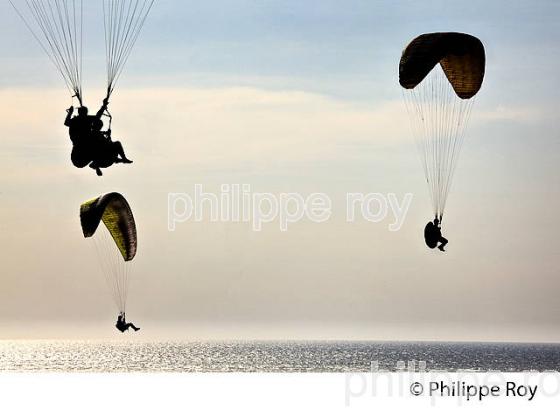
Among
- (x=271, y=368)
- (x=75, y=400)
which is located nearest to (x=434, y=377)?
(x=75, y=400)

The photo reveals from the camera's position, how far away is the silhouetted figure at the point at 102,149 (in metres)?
18.3

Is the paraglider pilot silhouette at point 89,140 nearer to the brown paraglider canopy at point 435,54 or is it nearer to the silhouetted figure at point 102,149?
the silhouetted figure at point 102,149

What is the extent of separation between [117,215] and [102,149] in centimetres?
418

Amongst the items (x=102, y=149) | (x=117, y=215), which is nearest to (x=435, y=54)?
(x=102, y=149)

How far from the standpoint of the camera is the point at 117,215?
22438 mm

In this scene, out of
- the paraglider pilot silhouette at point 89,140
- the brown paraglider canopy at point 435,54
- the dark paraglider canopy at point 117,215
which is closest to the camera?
the paraglider pilot silhouette at point 89,140

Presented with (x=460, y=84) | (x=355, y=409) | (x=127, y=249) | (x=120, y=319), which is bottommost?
(x=355, y=409)

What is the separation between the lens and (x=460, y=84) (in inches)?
822

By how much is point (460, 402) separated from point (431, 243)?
2.99 metres

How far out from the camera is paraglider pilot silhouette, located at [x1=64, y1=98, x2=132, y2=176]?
714 inches

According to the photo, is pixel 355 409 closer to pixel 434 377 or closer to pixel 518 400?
pixel 518 400

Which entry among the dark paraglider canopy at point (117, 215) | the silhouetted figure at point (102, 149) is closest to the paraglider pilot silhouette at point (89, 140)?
the silhouetted figure at point (102, 149)

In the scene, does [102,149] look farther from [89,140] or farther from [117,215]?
[117,215]

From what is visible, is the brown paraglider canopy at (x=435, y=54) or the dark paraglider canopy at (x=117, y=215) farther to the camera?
the dark paraglider canopy at (x=117, y=215)
